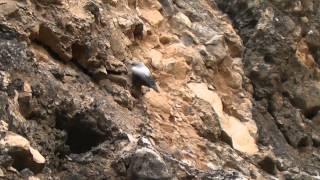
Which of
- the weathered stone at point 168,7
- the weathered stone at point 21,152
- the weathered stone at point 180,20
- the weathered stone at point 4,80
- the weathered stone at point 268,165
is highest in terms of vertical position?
the weathered stone at point 4,80

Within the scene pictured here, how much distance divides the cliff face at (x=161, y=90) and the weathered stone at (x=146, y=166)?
0.03 ft

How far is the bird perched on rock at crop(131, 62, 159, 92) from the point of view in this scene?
783 cm

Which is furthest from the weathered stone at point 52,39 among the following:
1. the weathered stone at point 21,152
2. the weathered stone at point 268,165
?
the weathered stone at point 268,165

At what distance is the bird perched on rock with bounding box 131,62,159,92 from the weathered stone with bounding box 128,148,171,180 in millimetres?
1828

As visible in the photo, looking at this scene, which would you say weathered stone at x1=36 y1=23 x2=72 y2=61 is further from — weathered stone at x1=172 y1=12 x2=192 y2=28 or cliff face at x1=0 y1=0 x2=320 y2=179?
weathered stone at x1=172 y1=12 x2=192 y2=28

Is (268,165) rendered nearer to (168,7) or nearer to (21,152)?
(168,7)

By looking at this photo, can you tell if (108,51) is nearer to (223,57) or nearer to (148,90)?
(148,90)

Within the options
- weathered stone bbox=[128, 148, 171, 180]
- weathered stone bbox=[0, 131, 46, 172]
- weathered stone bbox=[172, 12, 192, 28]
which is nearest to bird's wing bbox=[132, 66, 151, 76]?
weathered stone bbox=[128, 148, 171, 180]

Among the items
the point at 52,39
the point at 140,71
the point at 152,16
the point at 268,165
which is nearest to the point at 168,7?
the point at 152,16

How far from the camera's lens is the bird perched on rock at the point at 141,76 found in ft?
25.7

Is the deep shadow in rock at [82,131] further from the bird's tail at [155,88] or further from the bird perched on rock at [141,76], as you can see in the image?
the bird's tail at [155,88]

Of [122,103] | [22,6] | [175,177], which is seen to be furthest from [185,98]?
[22,6]

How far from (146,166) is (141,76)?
2.08 metres

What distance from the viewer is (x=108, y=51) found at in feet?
24.8
